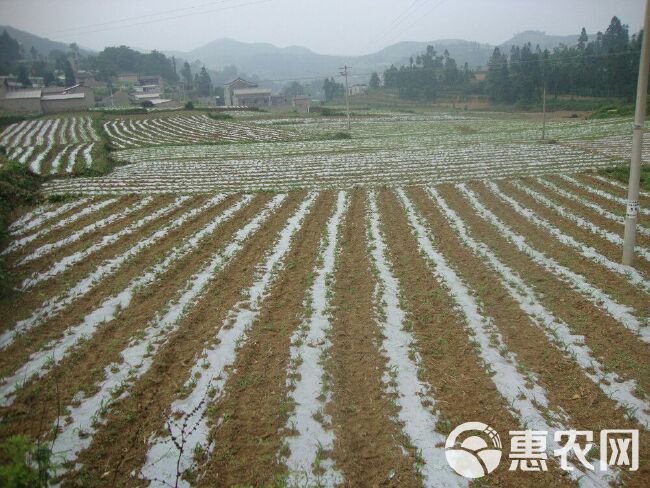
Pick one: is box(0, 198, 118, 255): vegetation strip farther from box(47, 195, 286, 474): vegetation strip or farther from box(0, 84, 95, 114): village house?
box(0, 84, 95, 114): village house

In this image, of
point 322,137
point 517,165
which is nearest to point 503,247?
point 517,165

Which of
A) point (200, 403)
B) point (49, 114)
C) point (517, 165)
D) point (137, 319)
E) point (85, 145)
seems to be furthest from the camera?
point (49, 114)

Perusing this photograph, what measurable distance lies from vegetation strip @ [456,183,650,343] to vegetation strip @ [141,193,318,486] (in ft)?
20.8

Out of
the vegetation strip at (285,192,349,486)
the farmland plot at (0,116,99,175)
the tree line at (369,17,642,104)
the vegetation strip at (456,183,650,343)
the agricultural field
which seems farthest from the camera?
the tree line at (369,17,642,104)

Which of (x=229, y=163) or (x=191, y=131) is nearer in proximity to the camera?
(x=229, y=163)

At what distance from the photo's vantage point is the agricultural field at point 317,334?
16.3 ft

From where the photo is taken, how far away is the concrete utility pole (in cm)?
835

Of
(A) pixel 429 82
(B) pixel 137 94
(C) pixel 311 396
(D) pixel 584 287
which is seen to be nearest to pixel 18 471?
(C) pixel 311 396

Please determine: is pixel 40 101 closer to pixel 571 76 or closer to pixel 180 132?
pixel 180 132

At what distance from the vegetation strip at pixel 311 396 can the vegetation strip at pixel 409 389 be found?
3.18ft

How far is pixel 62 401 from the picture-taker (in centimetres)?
571

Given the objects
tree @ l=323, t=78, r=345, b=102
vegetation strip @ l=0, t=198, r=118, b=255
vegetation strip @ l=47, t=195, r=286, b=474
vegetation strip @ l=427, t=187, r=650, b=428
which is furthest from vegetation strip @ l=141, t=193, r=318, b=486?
tree @ l=323, t=78, r=345, b=102

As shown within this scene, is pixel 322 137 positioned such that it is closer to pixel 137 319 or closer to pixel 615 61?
pixel 137 319

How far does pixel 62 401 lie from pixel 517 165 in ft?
74.6
